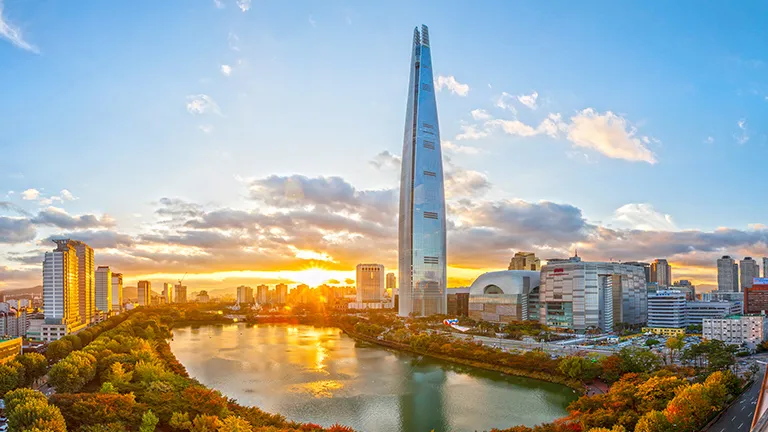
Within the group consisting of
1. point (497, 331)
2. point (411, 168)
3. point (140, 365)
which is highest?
point (411, 168)

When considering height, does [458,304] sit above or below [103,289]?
below

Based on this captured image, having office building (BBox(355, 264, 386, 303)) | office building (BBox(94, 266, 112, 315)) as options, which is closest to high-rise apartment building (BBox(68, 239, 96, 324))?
office building (BBox(94, 266, 112, 315))

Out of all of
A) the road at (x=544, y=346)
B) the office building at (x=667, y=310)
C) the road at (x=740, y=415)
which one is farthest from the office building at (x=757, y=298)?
the road at (x=740, y=415)

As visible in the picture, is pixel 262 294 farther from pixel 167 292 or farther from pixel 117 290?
pixel 117 290

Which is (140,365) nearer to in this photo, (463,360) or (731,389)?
(463,360)

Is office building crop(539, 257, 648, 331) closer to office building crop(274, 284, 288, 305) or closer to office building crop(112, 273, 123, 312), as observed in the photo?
office building crop(112, 273, 123, 312)

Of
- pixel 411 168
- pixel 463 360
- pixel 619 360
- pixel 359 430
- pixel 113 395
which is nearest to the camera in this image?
pixel 113 395

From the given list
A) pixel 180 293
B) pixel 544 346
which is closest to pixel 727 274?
pixel 544 346

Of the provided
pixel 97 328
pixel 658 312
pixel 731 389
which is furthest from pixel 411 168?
pixel 731 389
